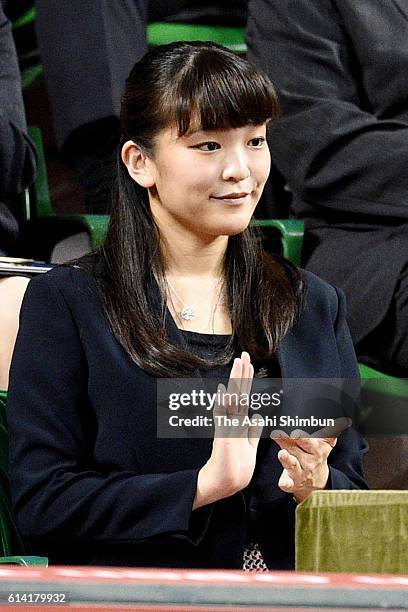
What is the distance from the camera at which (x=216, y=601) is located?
378 millimetres

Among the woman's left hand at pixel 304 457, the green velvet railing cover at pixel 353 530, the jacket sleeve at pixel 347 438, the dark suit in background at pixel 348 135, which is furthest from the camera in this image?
the dark suit in background at pixel 348 135

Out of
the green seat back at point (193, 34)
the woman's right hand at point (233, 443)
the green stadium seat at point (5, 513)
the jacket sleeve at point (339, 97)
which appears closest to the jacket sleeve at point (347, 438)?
the woman's right hand at point (233, 443)

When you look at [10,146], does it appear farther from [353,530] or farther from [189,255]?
[353,530]

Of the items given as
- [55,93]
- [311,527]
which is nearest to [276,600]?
[311,527]

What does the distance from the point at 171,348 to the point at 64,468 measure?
117mm

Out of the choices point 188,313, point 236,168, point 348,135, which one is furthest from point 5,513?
point 348,135

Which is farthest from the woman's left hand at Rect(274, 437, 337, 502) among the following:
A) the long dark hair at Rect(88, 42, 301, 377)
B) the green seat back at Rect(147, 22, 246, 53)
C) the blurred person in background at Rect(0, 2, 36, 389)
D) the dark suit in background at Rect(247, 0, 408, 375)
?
the green seat back at Rect(147, 22, 246, 53)

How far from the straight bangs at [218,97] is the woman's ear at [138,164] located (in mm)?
51

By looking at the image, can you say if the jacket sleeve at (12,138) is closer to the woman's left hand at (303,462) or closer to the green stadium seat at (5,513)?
the green stadium seat at (5,513)

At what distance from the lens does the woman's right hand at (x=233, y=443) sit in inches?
27.1

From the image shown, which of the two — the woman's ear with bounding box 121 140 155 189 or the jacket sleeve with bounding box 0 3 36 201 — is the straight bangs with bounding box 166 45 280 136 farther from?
the jacket sleeve with bounding box 0 3 36 201

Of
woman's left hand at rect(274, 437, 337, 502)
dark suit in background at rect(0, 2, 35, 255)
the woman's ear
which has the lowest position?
woman's left hand at rect(274, 437, 337, 502)

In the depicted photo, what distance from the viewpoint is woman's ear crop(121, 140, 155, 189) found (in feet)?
2.83

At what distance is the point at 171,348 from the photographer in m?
0.81
